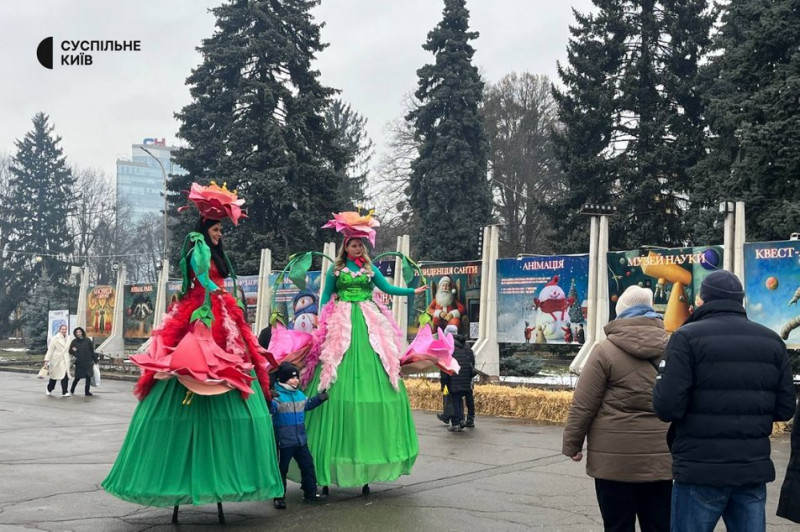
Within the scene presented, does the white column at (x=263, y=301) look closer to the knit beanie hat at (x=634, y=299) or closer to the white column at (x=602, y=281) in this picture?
the white column at (x=602, y=281)

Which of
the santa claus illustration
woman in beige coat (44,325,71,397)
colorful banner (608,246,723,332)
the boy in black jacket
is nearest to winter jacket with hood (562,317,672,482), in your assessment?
the boy in black jacket

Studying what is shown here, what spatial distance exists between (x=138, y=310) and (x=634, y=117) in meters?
22.8

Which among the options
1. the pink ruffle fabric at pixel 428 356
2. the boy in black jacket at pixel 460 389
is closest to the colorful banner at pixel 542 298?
the boy in black jacket at pixel 460 389

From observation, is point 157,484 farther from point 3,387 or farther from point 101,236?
point 101,236

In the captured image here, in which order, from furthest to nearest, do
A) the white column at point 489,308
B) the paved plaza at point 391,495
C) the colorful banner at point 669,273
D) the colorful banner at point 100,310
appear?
the colorful banner at point 100,310 → the white column at point 489,308 → the colorful banner at point 669,273 → the paved plaza at point 391,495

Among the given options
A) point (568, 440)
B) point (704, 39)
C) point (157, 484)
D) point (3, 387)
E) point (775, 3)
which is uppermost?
point (704, 39)

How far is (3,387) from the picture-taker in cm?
2470

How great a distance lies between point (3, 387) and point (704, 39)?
30.1m

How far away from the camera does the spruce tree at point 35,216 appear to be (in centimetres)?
6694

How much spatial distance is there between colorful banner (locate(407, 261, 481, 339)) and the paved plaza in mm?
10002

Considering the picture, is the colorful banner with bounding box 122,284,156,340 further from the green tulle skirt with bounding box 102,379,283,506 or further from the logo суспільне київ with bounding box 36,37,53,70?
the green tulle skirt with bounding box 102,379,283,506

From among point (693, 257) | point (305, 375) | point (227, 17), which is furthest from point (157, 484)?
point (227, 17)

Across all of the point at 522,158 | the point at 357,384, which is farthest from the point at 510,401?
the point at 522,158

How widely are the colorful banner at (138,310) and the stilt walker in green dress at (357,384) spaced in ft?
93.1
